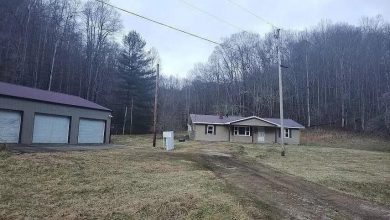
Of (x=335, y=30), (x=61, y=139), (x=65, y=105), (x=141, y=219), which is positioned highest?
(x=335, y=30)

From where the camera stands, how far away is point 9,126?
23391 millimetres

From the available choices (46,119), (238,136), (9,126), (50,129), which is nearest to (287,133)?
(238,136)

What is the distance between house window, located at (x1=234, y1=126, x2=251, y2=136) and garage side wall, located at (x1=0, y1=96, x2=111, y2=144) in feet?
61.2

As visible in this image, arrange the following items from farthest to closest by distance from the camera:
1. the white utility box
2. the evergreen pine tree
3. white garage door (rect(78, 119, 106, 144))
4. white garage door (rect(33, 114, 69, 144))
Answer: the evergreen pine tree
white garage door (rect(78, 119, 106, 144))
the white utility box
white garage door (rect(33, 114, 69, 144))

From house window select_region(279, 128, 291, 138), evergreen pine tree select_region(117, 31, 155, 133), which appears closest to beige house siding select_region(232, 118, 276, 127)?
house window select_region(279, 128, 291, 138)

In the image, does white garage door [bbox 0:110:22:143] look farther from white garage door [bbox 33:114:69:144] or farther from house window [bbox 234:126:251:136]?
house window [bbox 234:126:251:136]

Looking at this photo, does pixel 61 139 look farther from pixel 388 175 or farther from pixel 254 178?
pixel 388 175

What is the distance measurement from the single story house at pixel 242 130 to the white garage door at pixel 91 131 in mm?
13329

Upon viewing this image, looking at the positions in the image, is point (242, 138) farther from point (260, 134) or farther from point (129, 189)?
point (129, 189)

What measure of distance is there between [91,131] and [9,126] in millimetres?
8705

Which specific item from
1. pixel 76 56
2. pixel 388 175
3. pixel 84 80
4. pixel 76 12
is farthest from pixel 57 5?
pixel 388 175

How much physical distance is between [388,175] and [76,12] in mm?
46487

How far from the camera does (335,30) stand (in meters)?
68.9

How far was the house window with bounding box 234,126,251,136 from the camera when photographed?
1748 inches
